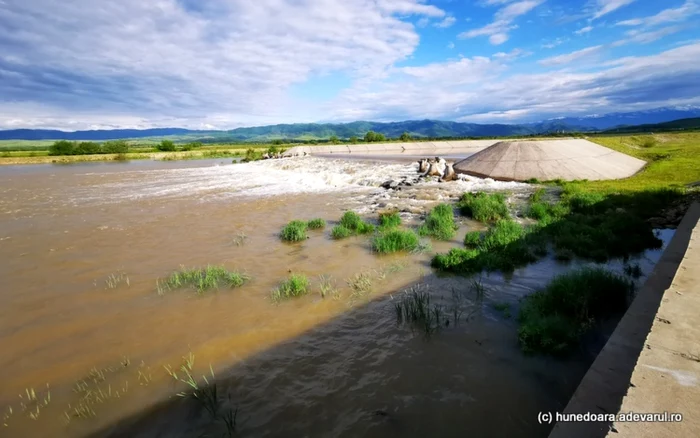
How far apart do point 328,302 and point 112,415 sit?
14.3 ft

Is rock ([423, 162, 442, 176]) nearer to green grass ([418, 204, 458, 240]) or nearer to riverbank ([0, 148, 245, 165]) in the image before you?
green grass ([418, 204, 458, 240])

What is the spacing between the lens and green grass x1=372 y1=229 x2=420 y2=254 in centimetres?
1134

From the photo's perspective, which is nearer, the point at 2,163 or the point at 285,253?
the point at 285,253

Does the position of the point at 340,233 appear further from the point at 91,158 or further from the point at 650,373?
the point at 91,158

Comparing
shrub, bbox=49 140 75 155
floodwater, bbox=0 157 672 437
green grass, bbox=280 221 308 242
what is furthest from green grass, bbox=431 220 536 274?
shrub, bbox=49 140 75 155

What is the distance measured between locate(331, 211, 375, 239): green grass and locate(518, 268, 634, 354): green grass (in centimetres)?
734

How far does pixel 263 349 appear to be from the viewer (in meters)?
6.34

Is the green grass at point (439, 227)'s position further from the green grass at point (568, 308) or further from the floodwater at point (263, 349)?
the green grass at point (568, 308)

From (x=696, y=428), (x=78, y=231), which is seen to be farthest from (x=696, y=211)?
(x=78, y=231)

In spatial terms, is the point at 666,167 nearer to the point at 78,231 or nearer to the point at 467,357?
the point at 467,357

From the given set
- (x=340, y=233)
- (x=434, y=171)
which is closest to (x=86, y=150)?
(x=434, y=171)

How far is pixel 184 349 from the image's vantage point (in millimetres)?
6453

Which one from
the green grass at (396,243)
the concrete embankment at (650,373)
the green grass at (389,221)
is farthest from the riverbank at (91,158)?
the concrete embankment at (650,373)

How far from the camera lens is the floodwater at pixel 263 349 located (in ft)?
15.4
